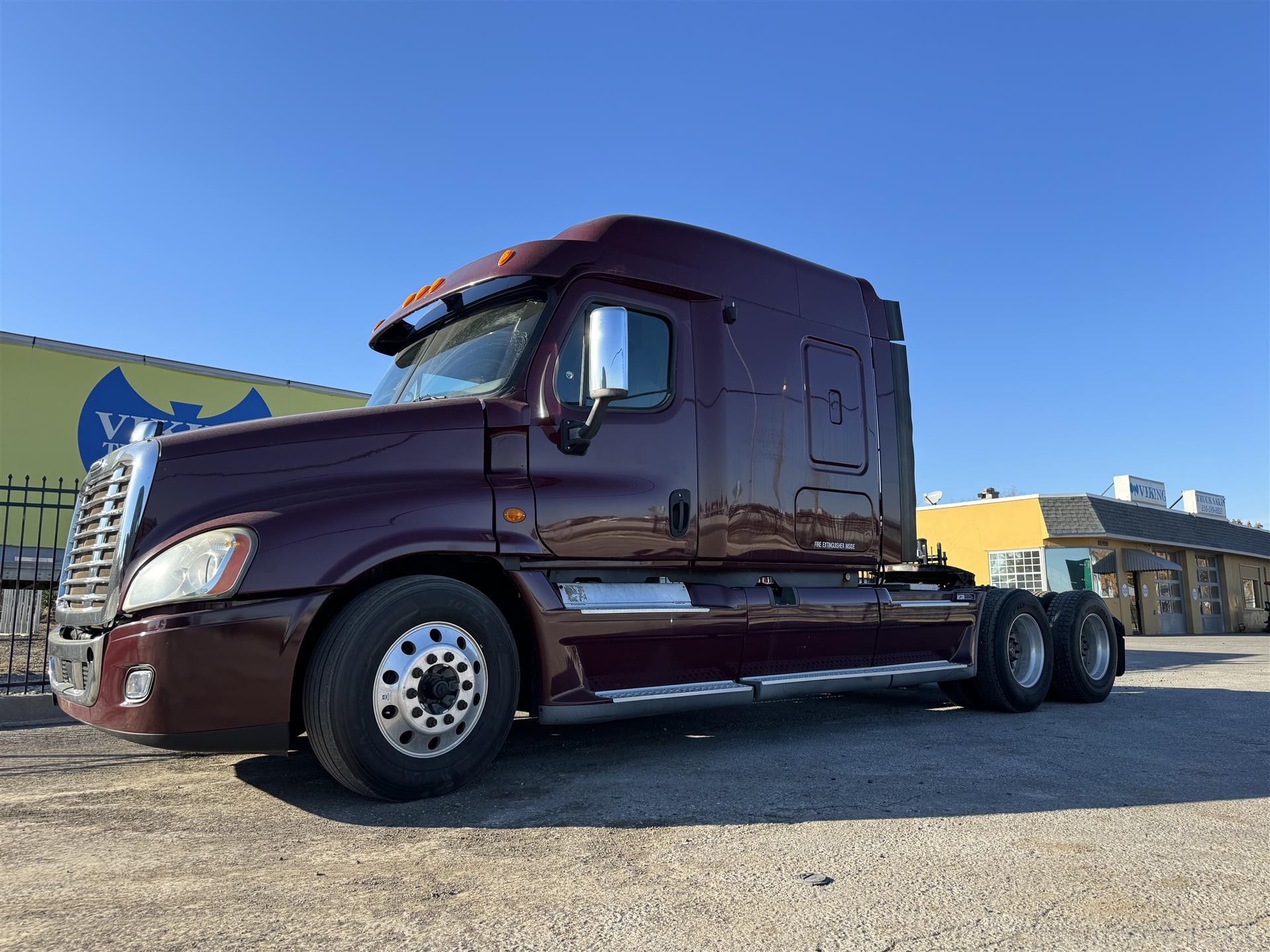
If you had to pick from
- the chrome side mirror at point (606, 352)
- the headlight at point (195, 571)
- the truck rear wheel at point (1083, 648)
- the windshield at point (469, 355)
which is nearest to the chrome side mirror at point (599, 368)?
the chrome side mirror at point (606, 352)

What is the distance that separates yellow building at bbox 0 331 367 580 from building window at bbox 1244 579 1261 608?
38.4 meters

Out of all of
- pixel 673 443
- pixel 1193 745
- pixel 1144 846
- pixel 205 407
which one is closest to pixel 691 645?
pixel 673 443

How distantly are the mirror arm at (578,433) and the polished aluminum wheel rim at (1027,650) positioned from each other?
4564 mm

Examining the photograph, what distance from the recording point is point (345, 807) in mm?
3717

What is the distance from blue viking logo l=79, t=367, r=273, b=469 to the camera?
444 inches

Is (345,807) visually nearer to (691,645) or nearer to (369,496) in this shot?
(369,496)

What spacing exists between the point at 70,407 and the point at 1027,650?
1167 cm

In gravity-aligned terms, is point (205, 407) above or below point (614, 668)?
above

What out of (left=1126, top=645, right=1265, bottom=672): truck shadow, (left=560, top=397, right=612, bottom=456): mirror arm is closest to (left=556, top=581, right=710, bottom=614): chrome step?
(left=560, top=397, right=612, bottom=456): mirror arm

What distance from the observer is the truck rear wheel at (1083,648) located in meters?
7.54

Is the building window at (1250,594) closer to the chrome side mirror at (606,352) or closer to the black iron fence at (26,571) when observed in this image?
the chrome side mirror at (606,352)

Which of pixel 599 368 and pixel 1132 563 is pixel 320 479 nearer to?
pixel 599 368

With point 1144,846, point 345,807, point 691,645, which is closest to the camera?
point 1144,846

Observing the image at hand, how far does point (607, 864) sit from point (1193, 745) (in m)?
4.47
